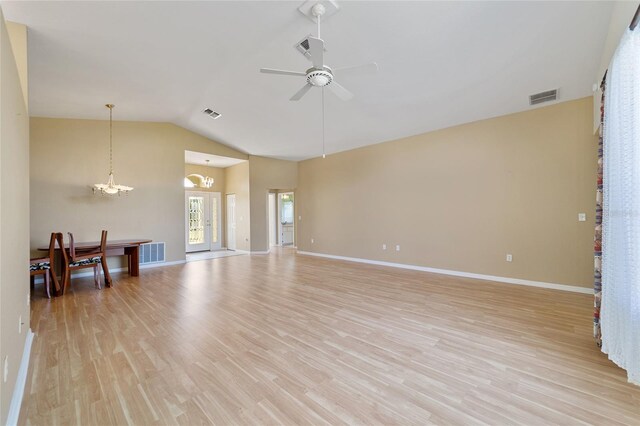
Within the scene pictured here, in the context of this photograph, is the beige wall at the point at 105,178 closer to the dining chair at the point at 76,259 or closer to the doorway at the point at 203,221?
the dining chair at the point at 76,259

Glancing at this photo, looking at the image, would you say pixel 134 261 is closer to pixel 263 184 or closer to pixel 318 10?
pixel 263 184

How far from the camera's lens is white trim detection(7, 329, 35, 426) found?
161 cm

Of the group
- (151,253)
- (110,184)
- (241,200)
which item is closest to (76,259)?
(110,184)

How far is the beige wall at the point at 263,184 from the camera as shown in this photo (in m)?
8.48

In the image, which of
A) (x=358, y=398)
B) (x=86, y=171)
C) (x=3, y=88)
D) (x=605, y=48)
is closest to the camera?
(x=3, y=88)

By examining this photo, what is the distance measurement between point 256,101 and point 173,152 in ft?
9.90

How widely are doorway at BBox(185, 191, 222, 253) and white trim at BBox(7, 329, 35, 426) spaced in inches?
268

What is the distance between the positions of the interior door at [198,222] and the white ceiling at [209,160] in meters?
1.08

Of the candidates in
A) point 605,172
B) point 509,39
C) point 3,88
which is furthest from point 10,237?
Result: point 509,39

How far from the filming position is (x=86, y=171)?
571 cm

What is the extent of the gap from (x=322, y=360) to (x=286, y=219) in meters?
8.97

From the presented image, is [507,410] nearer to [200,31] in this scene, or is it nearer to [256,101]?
[200,31]

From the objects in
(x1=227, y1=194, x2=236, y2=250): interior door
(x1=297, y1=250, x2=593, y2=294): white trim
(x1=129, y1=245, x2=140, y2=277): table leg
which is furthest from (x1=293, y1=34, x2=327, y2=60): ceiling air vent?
(x1=227, y1=194, x2=236, y2=250): interior door

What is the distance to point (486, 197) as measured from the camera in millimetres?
5062
